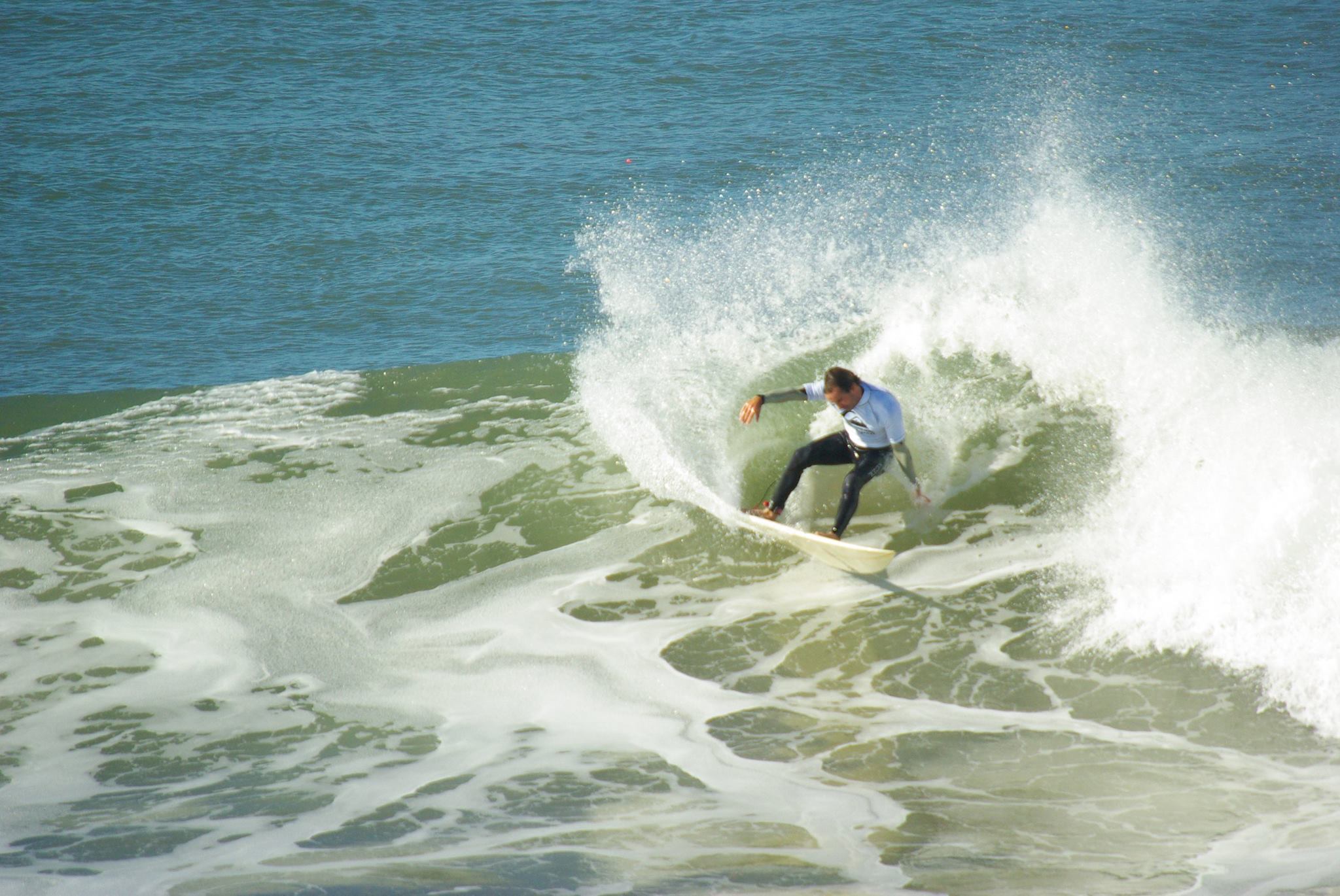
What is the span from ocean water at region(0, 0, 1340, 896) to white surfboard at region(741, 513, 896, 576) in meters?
0.23

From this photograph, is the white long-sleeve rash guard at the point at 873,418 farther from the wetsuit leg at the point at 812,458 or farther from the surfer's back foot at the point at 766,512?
the surfer's back foot at the point at 766,512

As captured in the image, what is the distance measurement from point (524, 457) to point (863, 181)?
34.0ft

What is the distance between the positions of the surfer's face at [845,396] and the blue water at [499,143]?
6898 mm

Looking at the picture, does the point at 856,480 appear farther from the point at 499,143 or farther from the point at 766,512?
the point at 499,143

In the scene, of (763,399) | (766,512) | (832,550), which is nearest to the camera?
(832,550)

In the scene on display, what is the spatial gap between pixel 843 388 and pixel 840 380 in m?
0.07

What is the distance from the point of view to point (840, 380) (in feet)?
26.9

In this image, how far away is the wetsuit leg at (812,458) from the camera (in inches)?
349

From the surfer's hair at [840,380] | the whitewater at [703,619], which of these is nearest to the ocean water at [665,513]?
the whitewater at [703,619]

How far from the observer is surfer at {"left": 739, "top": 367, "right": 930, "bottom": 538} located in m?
8.31

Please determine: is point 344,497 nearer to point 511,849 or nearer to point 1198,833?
point 511,849

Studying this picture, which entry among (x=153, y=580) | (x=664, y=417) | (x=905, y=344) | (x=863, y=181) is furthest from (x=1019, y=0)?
(x=153, y=580)

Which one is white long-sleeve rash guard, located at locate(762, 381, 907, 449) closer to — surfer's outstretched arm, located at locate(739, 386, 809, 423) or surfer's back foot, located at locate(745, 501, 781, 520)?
surfer's outstretched arm, located at locate(739, 386, 809, 423)

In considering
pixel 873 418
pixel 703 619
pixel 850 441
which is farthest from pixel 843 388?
pixel 703 619
